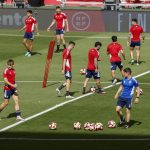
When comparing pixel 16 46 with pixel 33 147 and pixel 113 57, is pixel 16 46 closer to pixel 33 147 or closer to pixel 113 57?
pixel 113 57

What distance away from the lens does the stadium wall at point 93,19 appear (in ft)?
180

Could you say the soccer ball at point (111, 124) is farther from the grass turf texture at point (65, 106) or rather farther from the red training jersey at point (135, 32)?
the red training jersey at point (135, 32)

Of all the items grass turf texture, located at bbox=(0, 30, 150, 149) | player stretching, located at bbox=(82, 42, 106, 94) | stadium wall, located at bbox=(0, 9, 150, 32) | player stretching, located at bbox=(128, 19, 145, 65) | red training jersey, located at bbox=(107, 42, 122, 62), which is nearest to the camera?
grass turf texture, located at bbox=(0, 30, 150, 149)

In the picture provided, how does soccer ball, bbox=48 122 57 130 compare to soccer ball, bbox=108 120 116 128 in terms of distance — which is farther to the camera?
soccer ball, bbox=108 120 116 128

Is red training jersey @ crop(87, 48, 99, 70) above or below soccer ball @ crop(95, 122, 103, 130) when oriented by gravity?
above

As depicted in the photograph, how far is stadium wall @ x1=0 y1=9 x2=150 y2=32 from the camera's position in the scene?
54931 mm

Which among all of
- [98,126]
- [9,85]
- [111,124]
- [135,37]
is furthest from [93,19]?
[98,126]

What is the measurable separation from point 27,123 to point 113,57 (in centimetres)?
926

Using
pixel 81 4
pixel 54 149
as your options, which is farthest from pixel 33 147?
pixel 81 4

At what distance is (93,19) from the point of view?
5572 cm

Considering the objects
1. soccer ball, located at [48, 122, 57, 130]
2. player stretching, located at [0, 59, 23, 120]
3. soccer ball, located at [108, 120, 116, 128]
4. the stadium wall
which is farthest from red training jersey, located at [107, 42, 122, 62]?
the stadium wall

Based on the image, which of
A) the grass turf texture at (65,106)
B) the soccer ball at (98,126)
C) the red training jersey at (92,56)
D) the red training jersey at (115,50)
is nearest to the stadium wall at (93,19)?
the grass turf texture at (65,106)

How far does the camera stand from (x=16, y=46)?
48781 millimetres

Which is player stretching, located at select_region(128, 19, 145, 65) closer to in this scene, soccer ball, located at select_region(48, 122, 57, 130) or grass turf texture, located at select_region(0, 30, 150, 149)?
grass turf texture, located at select_region(0, 30, 150, 149)
